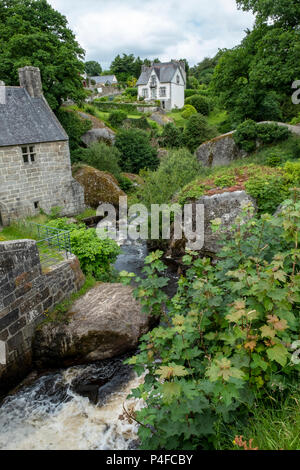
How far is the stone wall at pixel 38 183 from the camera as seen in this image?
17000mm

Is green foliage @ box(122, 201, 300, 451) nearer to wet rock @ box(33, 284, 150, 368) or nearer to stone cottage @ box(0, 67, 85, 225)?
wet rock @ box(33, 284, 150, 368)

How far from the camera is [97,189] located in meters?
21.0

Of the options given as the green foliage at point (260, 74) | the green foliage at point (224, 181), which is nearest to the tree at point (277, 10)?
the green foliage at point (260, 74)

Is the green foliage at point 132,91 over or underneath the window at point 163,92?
over

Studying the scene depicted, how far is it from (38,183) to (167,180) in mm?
7915

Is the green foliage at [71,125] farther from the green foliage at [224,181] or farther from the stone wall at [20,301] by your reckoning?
the stone wall at [20,301]

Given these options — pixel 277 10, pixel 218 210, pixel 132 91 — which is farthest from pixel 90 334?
pixel 132 91

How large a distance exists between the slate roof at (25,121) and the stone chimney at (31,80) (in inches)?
12.1

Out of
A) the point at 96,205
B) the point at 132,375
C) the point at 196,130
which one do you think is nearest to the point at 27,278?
the point at 132,375

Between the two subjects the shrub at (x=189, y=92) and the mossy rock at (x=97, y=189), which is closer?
the mossy rock at (x=97, y=189)

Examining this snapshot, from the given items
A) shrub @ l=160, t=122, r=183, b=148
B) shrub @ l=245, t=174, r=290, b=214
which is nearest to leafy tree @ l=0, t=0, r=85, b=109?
shrub @ l=160, t=122, r=183, b=148

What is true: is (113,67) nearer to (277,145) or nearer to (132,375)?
(277,145)

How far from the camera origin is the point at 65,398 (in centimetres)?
762

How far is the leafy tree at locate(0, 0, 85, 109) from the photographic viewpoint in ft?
66.1
